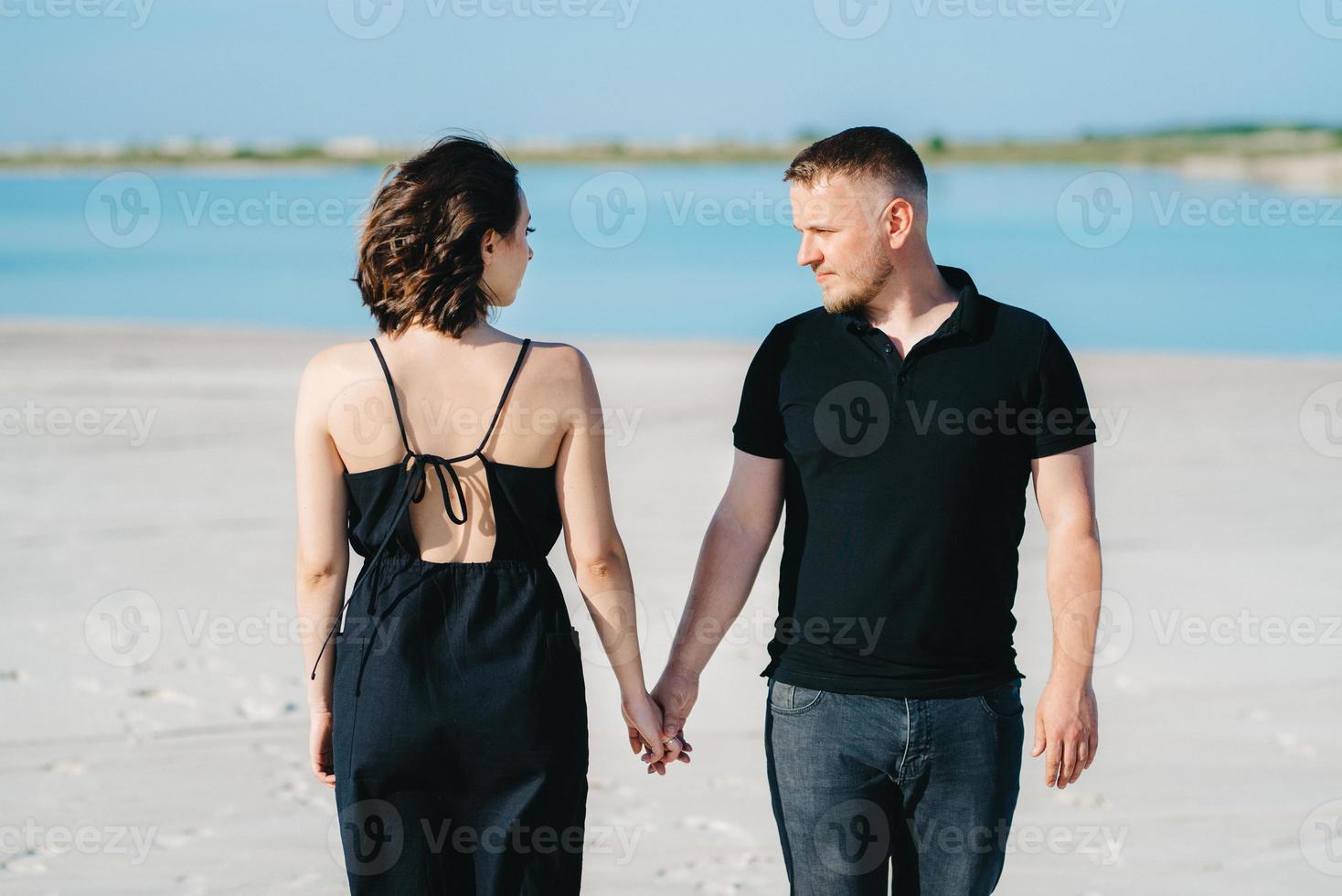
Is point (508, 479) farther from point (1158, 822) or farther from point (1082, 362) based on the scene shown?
point (1082, 362)

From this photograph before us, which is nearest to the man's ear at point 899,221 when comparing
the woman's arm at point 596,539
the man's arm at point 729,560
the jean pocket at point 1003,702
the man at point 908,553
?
the man at point 908,553

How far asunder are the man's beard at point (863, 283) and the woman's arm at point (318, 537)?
0.95 m

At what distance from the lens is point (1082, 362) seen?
50.5 feet

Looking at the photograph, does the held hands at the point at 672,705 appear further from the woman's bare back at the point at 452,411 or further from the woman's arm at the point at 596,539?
the woman's bare back at the point at 452,411

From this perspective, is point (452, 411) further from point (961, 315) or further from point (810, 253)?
point (961, 315)

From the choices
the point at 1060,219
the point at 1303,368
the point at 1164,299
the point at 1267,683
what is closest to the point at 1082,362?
the point at 1303,368

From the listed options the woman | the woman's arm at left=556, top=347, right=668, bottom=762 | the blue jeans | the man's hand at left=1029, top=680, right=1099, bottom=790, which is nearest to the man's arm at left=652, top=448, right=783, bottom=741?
the woman's arm at left=556, top=347, right=668, bottom=762

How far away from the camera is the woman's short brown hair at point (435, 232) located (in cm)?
251

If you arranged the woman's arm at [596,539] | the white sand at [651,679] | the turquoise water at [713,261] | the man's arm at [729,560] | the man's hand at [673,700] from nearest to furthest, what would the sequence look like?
the woman's arm at [596,539] → the man's arm at [729,560] → the man's hand at [673,700] → the white sand at [651,679] → the turquoise water at [713,261]

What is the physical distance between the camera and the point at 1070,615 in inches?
105

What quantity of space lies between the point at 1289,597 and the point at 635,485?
12.7 ft

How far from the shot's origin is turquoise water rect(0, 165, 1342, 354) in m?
20.5

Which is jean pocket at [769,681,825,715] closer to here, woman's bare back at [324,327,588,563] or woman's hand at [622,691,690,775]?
woman's hand at [622,691,690,775]

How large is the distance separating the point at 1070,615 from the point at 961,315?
0.59 meters
